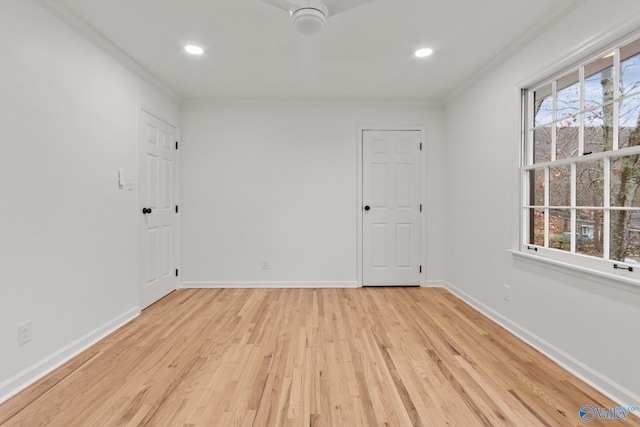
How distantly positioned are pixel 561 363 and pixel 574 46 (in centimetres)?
210

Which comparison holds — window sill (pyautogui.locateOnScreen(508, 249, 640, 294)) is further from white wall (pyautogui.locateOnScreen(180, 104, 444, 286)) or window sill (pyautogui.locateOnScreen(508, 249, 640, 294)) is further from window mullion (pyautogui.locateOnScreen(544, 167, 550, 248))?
white wall (pyautogui.locateOnScreen(180, 104, 444, 286))

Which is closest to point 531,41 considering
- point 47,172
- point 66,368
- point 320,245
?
point 320,245

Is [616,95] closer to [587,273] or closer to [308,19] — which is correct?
[587,273]

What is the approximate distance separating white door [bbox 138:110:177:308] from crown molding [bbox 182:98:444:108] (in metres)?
0.59

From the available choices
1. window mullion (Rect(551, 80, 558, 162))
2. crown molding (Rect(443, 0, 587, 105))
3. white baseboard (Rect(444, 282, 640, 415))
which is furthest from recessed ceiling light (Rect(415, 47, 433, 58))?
white baseboard (Rect(444, 282, 640, 415))

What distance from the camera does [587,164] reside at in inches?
75.5

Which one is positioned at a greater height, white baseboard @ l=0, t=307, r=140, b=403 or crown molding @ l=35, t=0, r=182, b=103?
crown molding @ l=35, t=0, r=182, b=103

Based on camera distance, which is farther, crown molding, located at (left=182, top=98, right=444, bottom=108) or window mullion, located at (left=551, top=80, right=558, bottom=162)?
crown molding, located at (left=182, top=98, right=444, bottom=108)

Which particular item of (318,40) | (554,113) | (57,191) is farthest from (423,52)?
(57,191)

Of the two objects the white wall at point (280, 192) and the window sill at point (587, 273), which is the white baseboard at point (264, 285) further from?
the window sill at point (587, 273)

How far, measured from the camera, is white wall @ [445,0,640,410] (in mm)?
1632

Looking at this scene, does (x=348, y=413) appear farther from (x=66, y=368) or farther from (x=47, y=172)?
(x=47, y=172)

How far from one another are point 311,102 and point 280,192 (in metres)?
1.24

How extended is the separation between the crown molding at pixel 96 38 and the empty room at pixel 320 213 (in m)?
0.02
